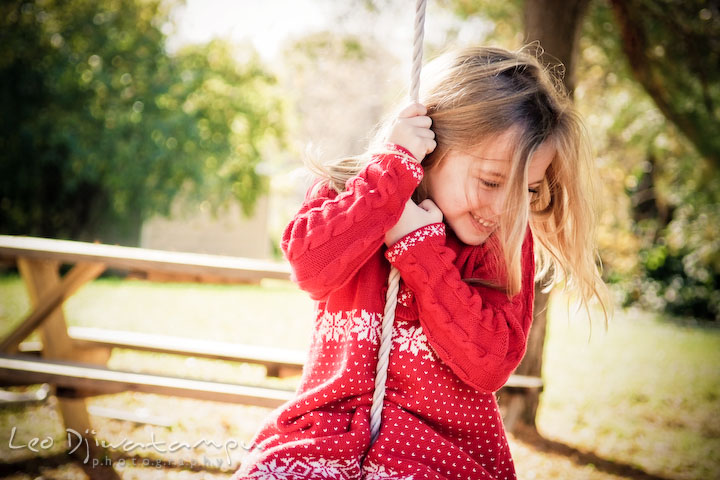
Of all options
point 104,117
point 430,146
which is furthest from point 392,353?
point 104,117

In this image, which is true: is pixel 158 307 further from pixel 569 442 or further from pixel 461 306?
pixel 461 306

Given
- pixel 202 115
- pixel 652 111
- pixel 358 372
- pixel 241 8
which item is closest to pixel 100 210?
pixel 202 115

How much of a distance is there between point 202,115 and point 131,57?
1659 mm

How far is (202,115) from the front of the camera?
40.2ft

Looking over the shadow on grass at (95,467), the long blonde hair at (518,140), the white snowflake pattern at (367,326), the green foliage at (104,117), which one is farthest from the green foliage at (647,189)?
the green foliage at (104,117)

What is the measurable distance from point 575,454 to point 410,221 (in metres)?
3.57

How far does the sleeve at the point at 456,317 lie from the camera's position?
1.40m

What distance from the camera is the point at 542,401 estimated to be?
18.8 feet

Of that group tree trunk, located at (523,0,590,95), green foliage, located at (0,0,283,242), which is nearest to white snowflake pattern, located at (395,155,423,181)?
tree trunk, located at (523,0,590,95)

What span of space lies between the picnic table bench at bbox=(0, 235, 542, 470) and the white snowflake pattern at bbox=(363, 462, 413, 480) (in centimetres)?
178

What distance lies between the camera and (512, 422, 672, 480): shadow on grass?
406cm

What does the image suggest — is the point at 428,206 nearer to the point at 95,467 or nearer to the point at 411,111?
the point at 411,111

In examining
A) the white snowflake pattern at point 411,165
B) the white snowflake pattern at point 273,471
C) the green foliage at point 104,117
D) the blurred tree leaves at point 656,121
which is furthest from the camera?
the green foliage at point 104,117

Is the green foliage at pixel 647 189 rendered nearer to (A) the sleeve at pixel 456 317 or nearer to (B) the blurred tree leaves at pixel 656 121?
(B) the blurred tree leaves at pixel 656 121
